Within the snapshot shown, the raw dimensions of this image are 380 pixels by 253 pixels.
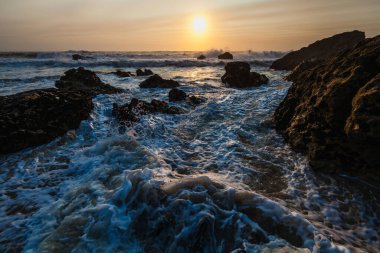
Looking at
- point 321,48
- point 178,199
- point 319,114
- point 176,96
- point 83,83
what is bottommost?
point 178,199

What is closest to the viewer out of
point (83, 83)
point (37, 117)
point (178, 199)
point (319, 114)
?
point (178, 199)

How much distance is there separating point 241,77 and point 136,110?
26.0ft

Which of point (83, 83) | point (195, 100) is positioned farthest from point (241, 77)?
point (83, 83)

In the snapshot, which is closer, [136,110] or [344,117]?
[344,117]

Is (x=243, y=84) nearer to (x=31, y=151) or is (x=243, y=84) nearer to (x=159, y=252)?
(x=31, y=151)

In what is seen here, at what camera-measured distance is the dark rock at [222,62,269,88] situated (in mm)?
14305

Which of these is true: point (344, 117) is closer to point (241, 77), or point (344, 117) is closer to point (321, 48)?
point (241, 77)

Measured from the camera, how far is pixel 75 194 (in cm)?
392

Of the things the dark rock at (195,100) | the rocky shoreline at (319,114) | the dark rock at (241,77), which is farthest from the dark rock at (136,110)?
the dark rock at (241,77)

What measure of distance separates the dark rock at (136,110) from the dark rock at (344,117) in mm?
3580

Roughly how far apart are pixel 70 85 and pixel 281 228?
1111 cm

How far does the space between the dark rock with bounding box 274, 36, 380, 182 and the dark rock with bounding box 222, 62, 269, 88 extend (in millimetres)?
8032

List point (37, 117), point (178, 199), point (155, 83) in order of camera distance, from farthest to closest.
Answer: point (155, 83) → point (37, 117) → point (178, 199)

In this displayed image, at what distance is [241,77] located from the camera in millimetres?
14508
